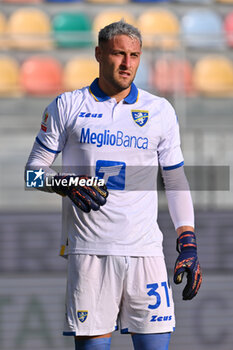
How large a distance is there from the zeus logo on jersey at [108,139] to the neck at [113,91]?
18cm

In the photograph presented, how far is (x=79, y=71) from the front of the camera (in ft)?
22.7

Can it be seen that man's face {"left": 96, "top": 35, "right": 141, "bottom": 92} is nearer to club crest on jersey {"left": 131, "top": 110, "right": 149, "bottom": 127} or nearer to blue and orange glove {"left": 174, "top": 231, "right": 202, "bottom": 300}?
club crest on jersey {"left": 131, "top": 110, "right": 149, "bottom": 127}

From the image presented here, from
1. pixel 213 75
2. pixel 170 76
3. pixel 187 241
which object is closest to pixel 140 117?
pixel 187 241

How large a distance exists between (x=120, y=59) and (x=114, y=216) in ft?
2.15

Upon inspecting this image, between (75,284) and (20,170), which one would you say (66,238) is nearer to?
(75,284)

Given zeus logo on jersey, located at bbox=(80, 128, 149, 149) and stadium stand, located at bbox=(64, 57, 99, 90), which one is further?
stadium stand, located at bbox=(64, 57, 99, 90)

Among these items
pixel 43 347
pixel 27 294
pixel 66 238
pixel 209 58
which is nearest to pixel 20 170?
pixel 27 294

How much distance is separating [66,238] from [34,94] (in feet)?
12.4

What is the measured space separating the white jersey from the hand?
10 cm

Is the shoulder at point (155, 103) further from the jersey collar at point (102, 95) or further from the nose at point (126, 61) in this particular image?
the nose at point (126, 61)

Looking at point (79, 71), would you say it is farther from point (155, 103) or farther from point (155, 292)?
point (155, 292)

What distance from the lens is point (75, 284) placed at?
10.0ft

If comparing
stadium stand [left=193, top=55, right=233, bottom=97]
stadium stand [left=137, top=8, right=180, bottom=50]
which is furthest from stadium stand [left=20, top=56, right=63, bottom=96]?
stadium stand [left=137, top=8, right=180, bottom=50]

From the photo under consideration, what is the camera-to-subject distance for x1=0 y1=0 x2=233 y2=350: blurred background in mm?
5559
